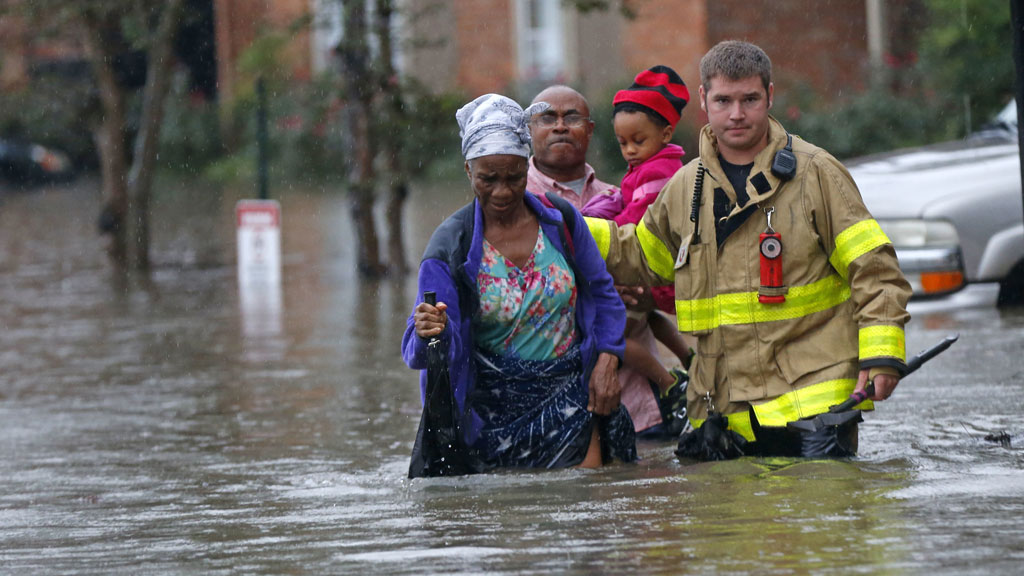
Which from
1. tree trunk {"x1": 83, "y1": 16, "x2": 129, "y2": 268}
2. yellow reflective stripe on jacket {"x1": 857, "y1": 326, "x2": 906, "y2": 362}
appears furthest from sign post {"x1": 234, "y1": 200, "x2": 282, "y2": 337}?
yellow reflective stripe on jacket {"x1": 857, "y1": 326, "x2": 906, "y2": 362}

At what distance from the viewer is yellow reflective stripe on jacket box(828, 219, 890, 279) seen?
5789 mm

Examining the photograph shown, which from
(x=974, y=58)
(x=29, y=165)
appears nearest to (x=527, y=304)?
(x=974, y=58)

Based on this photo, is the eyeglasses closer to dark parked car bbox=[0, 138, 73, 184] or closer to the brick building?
the brick building

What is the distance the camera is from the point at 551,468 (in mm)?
6328

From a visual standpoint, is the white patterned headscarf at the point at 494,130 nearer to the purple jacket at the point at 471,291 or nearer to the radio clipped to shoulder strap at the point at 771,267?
the purple jacket at the point at 471,291

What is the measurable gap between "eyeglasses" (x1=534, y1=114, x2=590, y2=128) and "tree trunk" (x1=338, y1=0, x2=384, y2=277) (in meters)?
8.65

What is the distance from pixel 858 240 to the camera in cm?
582

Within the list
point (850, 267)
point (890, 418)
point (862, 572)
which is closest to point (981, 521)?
point (862, 572)

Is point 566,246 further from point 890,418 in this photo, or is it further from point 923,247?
point 923,247

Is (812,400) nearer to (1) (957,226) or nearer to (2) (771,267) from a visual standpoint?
(2) (771,267)

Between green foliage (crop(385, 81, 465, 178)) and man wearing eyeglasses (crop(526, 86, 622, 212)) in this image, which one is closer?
man wearing eyeglasses (crop(526, 86, 622, 212))

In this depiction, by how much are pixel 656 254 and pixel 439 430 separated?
3.56 feet

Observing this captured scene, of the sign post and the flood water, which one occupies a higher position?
the sign post

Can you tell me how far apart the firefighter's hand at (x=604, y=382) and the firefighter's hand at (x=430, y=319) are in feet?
2.34
